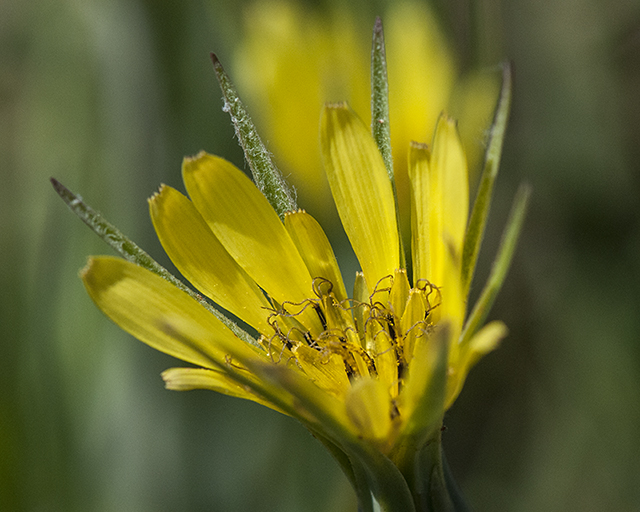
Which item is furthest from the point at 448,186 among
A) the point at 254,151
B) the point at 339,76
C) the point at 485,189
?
the point at 339,76

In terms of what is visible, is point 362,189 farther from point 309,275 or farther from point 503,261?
point 503,261

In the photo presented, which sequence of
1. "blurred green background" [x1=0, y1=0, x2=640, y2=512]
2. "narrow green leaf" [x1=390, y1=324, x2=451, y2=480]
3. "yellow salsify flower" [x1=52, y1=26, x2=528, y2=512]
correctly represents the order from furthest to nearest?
"blurred green background" [x1=0, y1=0, x2=640, y2=512] < "yellow salsify flower" [x1=52, y1=26, x2=528, y2=512] < "narrow green leaf" [x1=390, y1=324, x2=451, y2=480]

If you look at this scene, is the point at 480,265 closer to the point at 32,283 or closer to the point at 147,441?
the point at 147,441

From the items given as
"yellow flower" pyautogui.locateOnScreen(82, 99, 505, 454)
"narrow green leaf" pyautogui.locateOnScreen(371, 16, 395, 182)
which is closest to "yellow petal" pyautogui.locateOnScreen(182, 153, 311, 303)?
"yellow flower" pyautogui.locateOnScreen(82, 99, 505, 454)

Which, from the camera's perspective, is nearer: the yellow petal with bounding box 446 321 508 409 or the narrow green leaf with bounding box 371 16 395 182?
the yellow petal with bounding box 446 321 508 409

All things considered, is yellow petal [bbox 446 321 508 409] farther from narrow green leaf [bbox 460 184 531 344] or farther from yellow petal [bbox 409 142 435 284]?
yellow petal [bbox 409 142 435 284]

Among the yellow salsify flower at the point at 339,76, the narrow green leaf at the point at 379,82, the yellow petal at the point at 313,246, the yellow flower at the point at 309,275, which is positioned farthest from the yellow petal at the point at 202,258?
the yellow salsify flower at the point at 339,76

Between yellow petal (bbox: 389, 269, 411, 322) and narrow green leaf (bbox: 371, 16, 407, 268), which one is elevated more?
narrow green leaf (bbox: 371, 16, 407, 268)
